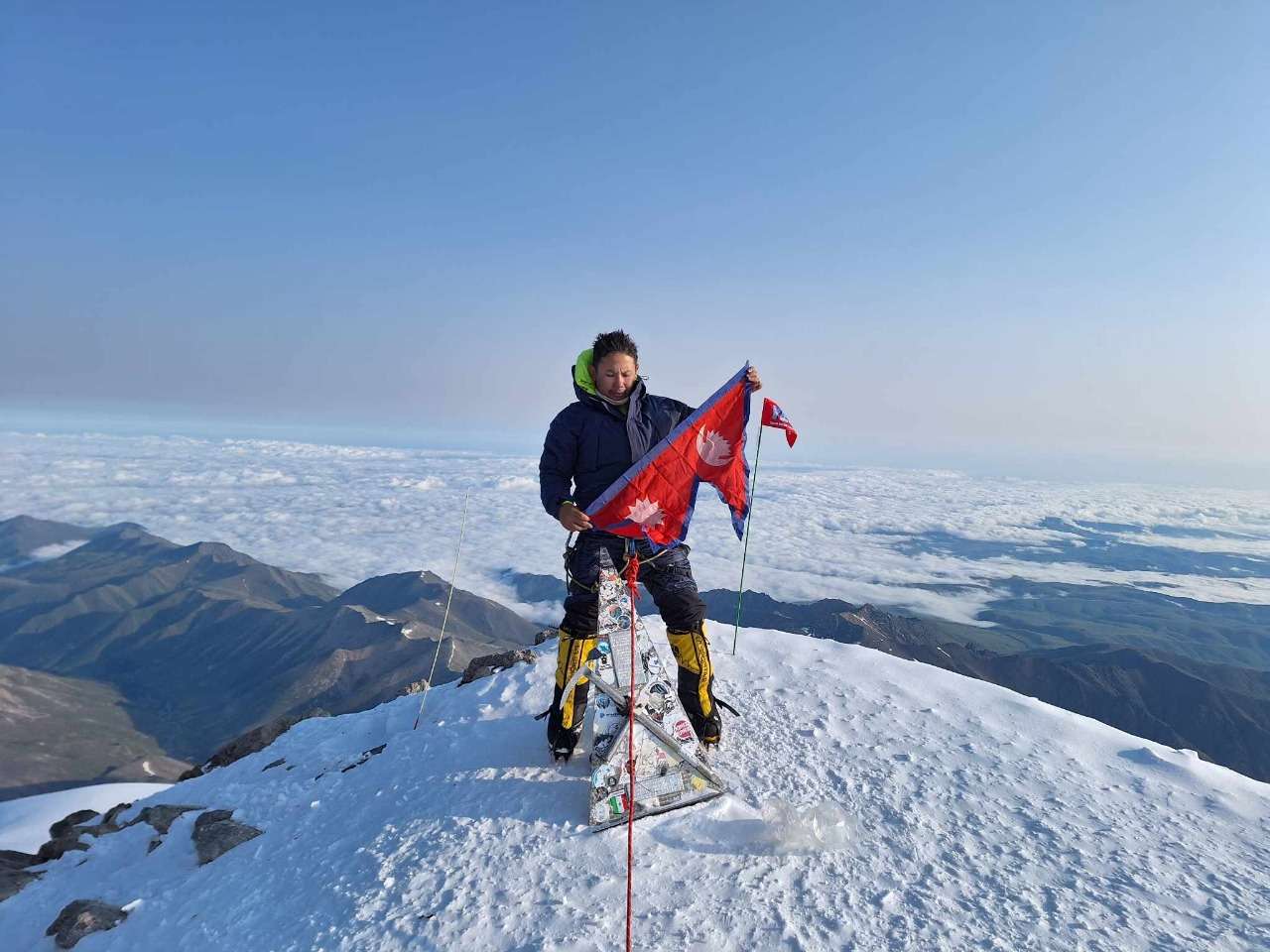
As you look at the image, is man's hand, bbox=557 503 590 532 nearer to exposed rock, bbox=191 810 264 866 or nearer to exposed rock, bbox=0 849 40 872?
exposed rock, bbox=191 810 264 866

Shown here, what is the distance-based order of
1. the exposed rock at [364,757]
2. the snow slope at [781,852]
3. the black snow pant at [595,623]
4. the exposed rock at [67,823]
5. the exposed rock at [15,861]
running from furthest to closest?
the exposed rock at [67,823] → the exposed rock at [15,861] → the exposed rock at [364,757] → the black snow pant at [595,623] → the snow slope at [781,852]

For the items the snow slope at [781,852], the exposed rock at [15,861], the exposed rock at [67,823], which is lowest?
the exposed rock at [67,823]

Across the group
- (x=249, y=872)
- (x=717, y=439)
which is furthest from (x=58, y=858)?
(x=717, y=439)

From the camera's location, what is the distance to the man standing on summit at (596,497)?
5617 millimetres

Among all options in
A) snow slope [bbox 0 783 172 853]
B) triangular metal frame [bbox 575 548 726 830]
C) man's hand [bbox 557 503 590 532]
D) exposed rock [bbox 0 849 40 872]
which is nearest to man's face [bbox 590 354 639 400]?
man's hand [bbox 557 503 590 532]

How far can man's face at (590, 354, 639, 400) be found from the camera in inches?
214

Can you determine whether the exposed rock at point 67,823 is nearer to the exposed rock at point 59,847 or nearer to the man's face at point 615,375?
the exposed rock at point 59,847

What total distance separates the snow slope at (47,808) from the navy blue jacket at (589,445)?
28184mm

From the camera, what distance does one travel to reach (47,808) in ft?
104

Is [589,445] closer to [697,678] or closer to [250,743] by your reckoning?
[697,678]

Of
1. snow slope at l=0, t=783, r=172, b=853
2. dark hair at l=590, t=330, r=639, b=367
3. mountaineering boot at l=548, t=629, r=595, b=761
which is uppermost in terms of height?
dark hair at l=590, t=330, r=639, b=367

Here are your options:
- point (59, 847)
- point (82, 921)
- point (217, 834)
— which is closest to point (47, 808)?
point (59, 847)

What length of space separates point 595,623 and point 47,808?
44257mm

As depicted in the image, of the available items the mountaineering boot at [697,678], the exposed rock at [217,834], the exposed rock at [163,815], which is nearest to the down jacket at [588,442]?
the mountaineering boot at [697,678]
